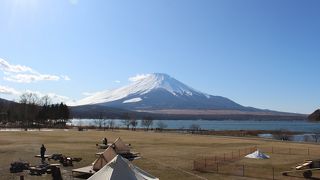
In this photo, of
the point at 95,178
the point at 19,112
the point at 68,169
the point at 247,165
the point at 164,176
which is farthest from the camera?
the point at 19,112

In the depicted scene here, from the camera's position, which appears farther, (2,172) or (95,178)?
(2,172)

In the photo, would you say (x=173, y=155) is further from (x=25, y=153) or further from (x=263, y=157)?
(x=25, y=153)

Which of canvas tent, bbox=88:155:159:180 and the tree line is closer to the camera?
canvas tent, bbox=88:155:159:180

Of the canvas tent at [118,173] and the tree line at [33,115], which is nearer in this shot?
the canvas tent at [118,173]

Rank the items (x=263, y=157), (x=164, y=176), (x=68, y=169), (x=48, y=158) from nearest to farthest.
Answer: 1. (x=164, y=176)
2. (x=68, y=169)
3. (x=48, y=158)
4. (x=263, y=157)

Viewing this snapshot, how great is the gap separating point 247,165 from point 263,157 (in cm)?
722

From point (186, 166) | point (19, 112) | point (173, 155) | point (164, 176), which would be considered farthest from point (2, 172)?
point (19, 112)

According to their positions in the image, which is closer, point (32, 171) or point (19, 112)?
point (32, 171)

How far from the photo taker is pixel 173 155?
5303 centimetres

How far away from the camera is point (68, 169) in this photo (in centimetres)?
3994

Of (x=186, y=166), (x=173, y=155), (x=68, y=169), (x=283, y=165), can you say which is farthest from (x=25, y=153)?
(x=283, y=165)

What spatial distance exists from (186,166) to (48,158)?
→ 16088 mm

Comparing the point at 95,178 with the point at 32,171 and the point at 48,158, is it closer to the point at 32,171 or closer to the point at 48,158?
the point at 32,171

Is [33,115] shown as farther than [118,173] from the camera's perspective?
Yes
